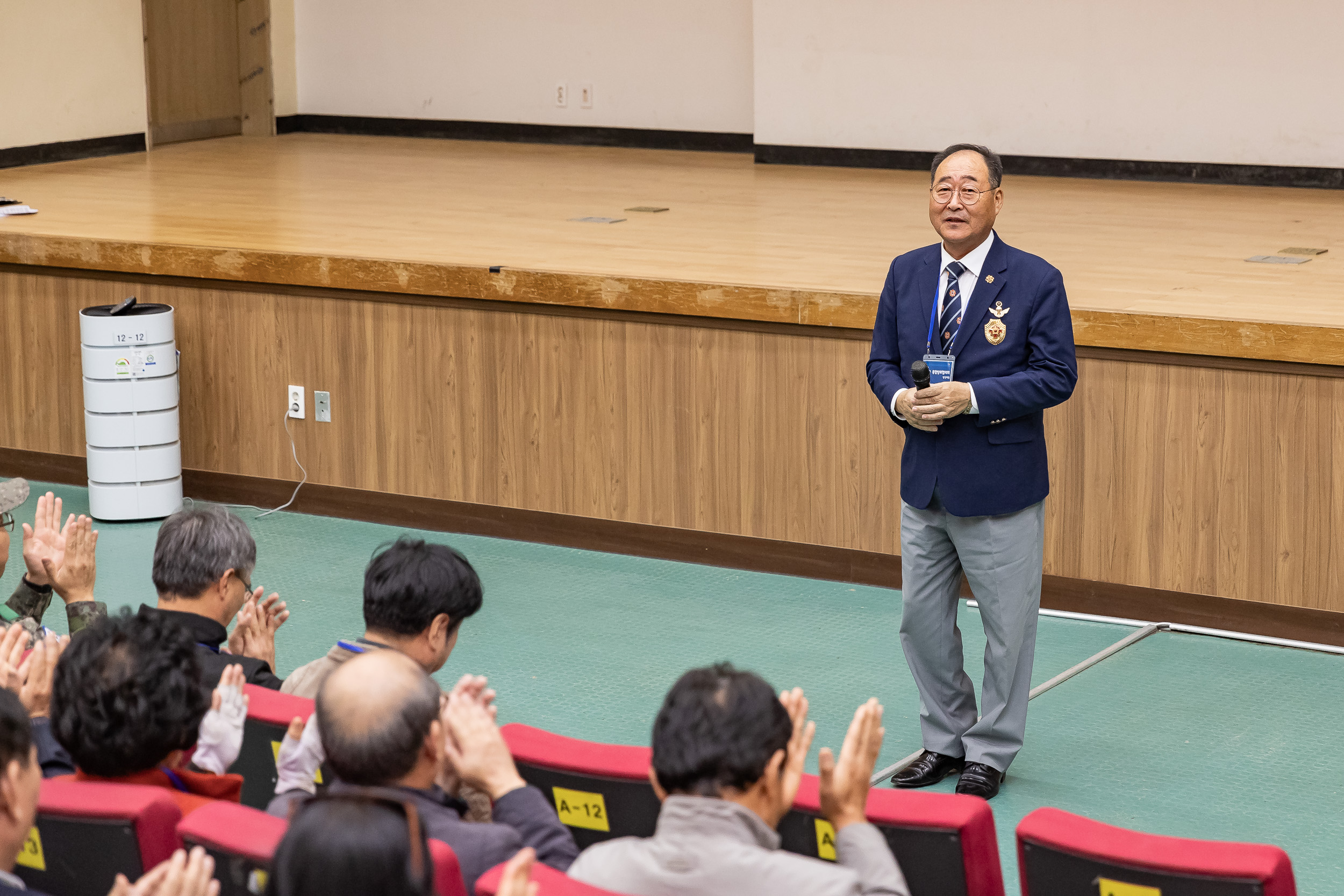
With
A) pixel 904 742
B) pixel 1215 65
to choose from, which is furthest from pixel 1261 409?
pixel 1215 65

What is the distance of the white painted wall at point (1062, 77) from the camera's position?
7.50m

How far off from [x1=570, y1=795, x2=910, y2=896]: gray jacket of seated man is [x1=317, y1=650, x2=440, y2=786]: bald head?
0.22 metres

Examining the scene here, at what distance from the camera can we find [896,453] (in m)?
4.45

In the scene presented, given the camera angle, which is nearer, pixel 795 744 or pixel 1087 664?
pixel 795 744

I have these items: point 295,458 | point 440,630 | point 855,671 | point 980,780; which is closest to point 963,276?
point 980,780

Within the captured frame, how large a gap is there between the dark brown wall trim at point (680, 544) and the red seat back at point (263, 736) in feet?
7.84

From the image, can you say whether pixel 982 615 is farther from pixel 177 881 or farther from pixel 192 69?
pixel 192 69

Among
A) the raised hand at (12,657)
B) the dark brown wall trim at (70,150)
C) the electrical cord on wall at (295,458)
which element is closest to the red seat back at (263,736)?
the raised hand at (12,657)

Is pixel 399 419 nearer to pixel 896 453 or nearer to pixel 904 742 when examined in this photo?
pixel 896 453

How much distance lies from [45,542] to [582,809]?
126 cm

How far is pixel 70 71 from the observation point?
9.05m

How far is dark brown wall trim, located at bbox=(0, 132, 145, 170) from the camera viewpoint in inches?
340

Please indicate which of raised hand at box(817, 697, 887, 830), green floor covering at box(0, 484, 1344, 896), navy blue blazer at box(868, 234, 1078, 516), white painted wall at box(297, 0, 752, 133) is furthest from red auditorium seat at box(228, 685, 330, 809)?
white painted wall at box(297, 0, 752, 133)

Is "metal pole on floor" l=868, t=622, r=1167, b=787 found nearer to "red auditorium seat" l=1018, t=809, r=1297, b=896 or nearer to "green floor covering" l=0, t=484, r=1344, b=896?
"green floor covering" l=0, t=484, r=1344, b=896
